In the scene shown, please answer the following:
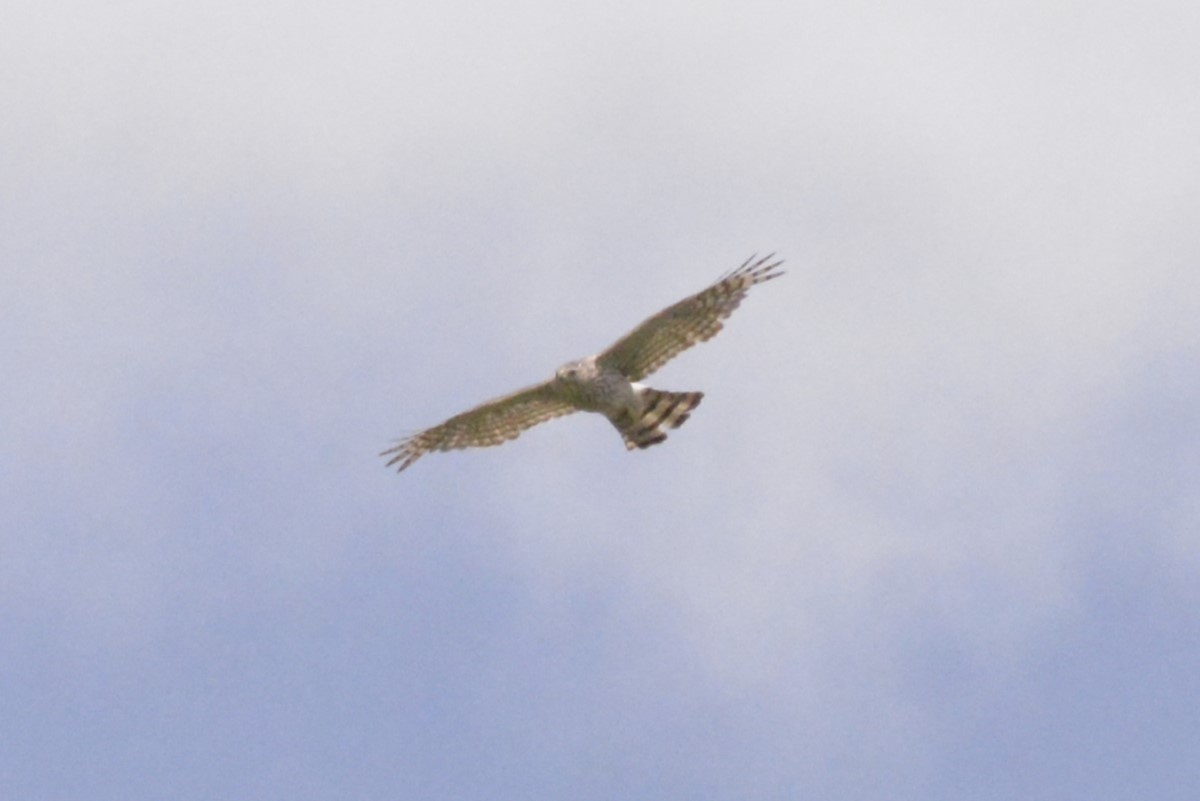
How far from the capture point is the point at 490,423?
2498 cm

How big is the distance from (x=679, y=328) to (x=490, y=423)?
97.6 inches

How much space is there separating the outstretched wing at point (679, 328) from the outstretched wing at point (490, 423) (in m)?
0.90

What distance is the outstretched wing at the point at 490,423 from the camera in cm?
2448

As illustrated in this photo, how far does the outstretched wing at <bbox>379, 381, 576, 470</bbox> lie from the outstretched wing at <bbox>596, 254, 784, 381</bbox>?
35.3 inches

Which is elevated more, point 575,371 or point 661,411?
point 575,371

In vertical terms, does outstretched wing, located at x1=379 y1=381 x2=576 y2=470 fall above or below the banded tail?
above

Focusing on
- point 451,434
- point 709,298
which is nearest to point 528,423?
point 451,434

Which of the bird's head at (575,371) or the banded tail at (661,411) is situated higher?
the bird's head at (575,371)

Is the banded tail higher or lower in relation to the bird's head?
lower

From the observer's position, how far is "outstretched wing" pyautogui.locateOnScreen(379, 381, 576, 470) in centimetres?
2448

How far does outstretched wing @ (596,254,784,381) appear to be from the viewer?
23.4 metres

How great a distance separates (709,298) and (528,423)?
2.58 meters

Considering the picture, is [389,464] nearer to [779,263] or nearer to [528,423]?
[528,423]

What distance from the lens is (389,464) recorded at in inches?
993
